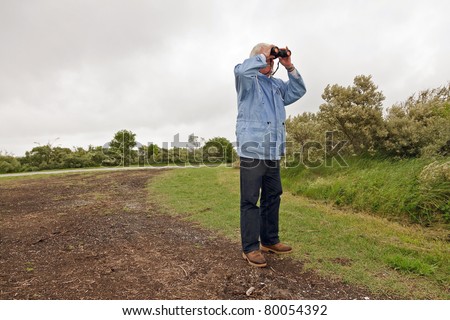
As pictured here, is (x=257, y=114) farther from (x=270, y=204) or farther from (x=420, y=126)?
(x=420, y=126)

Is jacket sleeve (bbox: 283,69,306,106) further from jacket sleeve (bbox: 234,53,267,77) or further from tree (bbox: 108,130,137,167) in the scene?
tree (bbox: 108,130,137,167)

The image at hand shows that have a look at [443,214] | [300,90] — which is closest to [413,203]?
[443,214]

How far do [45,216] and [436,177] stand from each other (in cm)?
731

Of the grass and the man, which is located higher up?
the man

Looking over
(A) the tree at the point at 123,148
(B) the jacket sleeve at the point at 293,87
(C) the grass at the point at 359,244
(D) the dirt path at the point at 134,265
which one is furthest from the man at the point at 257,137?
(A) the tree at the point at 123,148

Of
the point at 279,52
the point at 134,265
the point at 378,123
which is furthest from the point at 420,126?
the point at 134,265

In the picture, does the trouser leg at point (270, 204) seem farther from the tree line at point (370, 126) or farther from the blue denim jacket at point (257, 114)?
the tree line at point (370, 126)

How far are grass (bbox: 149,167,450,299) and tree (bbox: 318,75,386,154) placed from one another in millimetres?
2171

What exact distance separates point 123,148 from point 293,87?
30.4 meters

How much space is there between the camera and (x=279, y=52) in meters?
3.71

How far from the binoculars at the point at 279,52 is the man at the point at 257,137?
0.04 feet

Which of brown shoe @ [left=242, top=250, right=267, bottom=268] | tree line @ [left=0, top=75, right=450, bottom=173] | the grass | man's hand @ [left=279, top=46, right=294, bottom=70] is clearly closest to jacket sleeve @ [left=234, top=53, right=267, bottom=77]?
man's hand @ [left=279, top=46, right=294, bottom=70]

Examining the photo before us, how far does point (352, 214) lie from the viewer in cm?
568

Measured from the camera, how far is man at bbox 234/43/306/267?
11.5 ft
